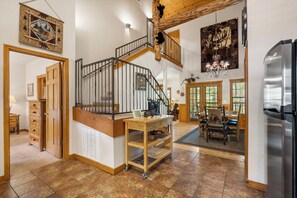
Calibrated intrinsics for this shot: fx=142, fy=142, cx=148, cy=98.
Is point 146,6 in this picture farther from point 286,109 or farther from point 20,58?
point 286,109

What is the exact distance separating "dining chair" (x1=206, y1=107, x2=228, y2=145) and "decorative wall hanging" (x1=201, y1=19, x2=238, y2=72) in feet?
11.5

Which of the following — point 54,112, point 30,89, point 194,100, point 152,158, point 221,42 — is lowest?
point 152,158

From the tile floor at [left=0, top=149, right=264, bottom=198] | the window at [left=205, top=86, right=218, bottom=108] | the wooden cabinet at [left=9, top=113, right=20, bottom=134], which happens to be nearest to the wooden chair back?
the tile floor at [left=0, top=149, right=264, bottom=198]

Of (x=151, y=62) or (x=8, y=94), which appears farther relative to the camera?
(x=151, y=62)

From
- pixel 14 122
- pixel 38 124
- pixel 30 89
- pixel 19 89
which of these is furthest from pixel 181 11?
pixel 14 122

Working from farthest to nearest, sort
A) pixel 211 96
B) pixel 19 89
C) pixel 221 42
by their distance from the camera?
pixel 211 96 → pixel 221 42 → pixel 19 89

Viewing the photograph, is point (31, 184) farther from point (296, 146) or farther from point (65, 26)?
point (296, 146)

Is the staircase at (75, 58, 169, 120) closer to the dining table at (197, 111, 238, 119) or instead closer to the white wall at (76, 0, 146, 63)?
the white wall at (76, 0, 146, 63)

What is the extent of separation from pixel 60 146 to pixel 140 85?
7.83 feet

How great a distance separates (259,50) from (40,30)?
3584 mm

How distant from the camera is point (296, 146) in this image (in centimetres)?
91

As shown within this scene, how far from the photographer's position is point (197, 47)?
23.9 ft

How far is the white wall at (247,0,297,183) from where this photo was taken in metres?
1.81

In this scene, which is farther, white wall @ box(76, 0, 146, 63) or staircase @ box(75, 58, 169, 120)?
white wall @ box(76, 0, 146, 63)
